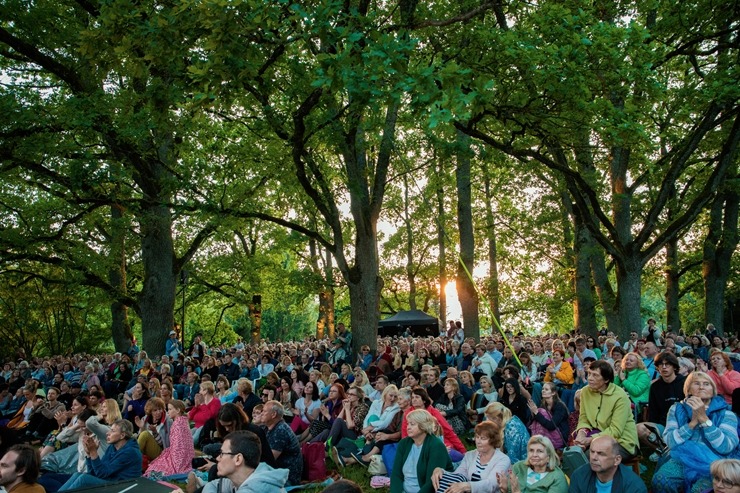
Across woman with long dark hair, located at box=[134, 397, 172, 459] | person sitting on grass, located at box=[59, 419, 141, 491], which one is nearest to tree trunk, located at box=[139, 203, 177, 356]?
woman with long dark hair, located at box=[134, 397, 172, 459]

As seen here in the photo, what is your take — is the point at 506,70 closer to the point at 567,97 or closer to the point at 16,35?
the point at 567,97

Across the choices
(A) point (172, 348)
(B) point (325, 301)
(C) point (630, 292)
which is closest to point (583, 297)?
(C) point (630, 292)

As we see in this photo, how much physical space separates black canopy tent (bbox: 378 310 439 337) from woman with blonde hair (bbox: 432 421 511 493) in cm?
1983

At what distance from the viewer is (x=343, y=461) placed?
337 inches

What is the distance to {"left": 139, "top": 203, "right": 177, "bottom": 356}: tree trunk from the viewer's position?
57.6ft

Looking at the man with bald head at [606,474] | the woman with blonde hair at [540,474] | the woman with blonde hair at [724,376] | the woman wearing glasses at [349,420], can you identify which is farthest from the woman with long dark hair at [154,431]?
the woman with blonde hair at [724,376]

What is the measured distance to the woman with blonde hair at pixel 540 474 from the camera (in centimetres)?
495

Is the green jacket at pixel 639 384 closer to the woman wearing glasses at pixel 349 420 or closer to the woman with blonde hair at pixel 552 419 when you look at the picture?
the woman with blonde hair at pixel 552 419

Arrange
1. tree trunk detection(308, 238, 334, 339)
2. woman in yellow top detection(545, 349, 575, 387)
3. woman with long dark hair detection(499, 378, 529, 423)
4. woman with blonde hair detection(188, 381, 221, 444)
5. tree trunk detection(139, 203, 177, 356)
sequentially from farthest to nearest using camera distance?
tree trunk detection(308, 238, 334, 339) → tree trunk detection(139, 203, 177, 356) → woman in yellow top detection(545, 349, 575, 387) → woman with blonde hair detection(188, 381, 221, 444) → woman with long dark hair detection(499, 378, 529, 423)

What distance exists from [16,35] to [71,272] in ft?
23.1

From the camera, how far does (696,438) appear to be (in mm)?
5207

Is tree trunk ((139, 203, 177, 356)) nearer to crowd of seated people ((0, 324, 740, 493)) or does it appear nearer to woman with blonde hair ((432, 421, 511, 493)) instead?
crowd of seated people ((0, 324, 740, 493))

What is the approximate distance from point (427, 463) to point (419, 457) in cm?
13

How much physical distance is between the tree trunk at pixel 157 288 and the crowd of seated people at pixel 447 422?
4.01 metres
